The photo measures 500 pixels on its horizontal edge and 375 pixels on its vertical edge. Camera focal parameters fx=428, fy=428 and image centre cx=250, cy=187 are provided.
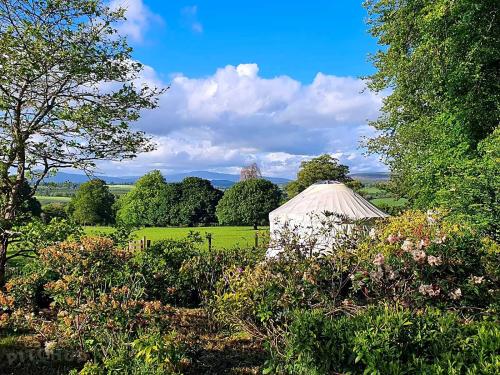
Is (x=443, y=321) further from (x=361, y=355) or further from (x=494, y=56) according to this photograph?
(x=494, y=56)

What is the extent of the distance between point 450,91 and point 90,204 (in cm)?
4472

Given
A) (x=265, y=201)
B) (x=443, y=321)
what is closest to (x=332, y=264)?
(x=443, y=321)

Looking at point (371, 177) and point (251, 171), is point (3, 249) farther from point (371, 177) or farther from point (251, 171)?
point (371, 177)

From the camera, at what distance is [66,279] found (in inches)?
192

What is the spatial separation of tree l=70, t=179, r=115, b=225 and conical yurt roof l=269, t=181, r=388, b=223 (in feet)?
127

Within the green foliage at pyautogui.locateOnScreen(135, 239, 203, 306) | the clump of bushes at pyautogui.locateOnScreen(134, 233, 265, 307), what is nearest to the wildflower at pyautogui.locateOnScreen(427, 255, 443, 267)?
the clump of bushes at pyautogui.locateOnScreen(134, 233, 265, 307)

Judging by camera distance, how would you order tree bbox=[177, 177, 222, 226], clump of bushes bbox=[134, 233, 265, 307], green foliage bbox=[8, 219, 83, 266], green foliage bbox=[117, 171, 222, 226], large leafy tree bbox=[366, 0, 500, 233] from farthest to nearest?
1. green foliage bbox=[117, 171, 222, 226]
2. tree bbox=[177, 177, 222, 226]
3. large leafy tree bbox=[366, 0, 500, 233]
4. clump of bushes bbox=[134, 233, 265, 307]
5. green foliage bbox=[8, 219, 83, 266]

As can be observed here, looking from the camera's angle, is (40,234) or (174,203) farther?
(174,203)

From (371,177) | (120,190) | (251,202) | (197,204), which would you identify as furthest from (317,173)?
(371,177)

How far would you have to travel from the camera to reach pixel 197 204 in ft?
156

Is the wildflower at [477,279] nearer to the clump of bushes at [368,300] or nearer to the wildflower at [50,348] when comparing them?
the clump of bushes at [368,300]

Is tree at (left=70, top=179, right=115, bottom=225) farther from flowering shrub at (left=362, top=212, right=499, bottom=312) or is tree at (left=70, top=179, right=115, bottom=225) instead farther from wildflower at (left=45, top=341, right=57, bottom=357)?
flowering shrub at (left=362, top=212, right=499, bottom=312)

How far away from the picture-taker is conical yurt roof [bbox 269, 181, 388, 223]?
1219 centimetres

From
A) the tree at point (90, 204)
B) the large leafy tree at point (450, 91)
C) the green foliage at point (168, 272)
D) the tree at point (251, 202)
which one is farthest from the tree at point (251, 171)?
the green foliage at point (168, 272)
